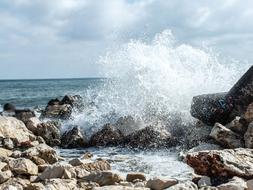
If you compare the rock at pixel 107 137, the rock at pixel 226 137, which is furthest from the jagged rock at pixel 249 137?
the rock at pixel 107 137

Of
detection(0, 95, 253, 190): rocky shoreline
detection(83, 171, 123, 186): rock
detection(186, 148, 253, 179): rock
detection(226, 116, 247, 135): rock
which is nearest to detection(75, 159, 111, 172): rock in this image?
detection(0, 95, 253, 190): rocky shoreline

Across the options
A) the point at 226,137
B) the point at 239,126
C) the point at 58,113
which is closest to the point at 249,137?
the point at 226,137

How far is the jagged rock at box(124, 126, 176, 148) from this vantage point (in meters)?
11.2

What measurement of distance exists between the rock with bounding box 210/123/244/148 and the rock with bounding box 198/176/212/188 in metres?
3.04

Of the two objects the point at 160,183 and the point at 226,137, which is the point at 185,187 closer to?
the point at 160,183

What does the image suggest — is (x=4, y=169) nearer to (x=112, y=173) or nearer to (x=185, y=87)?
(x=112, y=173)

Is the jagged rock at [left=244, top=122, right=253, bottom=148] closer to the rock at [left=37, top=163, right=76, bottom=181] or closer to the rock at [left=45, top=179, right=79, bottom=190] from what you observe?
the rock at [left=37, top=163, right=76, bottom=181]

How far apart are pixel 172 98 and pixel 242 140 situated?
5376 mm

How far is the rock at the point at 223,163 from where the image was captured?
6.34m

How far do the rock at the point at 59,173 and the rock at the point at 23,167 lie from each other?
433mm

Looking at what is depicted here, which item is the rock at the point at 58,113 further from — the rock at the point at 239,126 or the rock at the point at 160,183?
the rock at the point at 160,183

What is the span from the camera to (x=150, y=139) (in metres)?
11.3

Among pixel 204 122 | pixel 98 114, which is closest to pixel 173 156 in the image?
pixel 204 122

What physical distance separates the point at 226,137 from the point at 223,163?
10.4 ft
